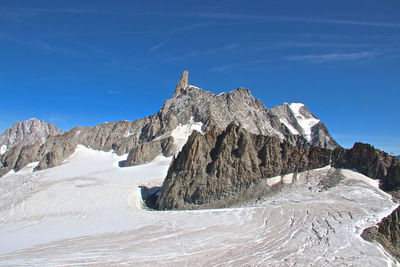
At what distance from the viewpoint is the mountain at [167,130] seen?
7169cm

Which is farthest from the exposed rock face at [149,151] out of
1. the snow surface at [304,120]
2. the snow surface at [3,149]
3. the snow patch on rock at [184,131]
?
the snow surface at [3,149]

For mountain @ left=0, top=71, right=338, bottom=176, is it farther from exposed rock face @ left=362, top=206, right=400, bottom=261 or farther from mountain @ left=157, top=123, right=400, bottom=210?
exposed rock face @ left=362, top=206, right=400, bottom=261

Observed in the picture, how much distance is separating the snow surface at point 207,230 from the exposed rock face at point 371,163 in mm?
1820

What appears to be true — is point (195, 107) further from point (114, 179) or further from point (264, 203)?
point (264, 203)

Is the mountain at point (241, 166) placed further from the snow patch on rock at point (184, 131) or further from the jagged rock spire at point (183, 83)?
the jagged rock spire at point (183, 83)

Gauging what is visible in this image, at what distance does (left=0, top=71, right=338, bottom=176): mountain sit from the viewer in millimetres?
71688

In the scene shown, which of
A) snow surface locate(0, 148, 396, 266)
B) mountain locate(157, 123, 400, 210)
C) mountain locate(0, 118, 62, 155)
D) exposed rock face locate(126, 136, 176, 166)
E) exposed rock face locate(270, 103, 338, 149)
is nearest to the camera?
snow surface locate(0, 148, 396, 266)

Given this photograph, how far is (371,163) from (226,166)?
692 inches

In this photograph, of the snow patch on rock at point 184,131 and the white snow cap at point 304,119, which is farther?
the white snow cap at point 304,119

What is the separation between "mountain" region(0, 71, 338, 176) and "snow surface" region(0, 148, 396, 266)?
38.8 m

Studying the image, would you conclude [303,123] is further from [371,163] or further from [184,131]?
[371,163]

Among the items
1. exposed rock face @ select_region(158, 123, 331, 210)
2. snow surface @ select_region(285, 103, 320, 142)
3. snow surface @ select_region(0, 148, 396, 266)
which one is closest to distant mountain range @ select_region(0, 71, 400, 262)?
exposed rock face @ select_region(158, 123, 331, 210)

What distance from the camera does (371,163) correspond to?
1184 inches

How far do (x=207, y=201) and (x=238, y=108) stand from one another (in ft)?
215
